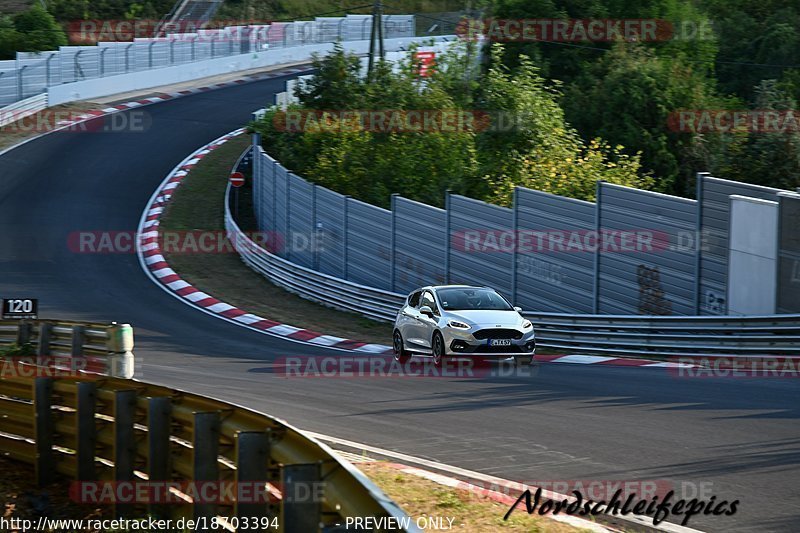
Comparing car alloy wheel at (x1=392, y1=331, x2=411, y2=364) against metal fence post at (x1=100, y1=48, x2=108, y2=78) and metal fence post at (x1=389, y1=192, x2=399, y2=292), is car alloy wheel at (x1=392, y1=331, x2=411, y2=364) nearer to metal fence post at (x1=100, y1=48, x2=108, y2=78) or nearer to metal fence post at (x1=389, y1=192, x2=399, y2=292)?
metal fence post at (x1=389, y1=192, x2=399, y2=292)

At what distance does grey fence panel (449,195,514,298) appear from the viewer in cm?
2414

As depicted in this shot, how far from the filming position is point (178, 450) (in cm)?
964

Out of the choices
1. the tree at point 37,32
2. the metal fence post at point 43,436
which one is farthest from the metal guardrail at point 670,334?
the tree at point 37,32

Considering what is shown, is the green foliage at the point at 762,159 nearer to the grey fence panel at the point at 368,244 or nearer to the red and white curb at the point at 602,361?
the grey fence panel at the point at 368,244

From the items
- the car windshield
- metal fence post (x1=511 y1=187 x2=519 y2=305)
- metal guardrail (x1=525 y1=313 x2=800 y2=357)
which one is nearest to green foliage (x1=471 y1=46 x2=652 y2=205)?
metal fence post (x1=511 y1=187 x2=519 y2=305)

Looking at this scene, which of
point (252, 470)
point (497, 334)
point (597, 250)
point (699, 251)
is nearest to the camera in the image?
point (252, 470)

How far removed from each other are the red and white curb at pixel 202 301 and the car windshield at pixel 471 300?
1.43 m

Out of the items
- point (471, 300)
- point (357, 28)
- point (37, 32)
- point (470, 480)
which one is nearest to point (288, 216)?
point (471, 300)

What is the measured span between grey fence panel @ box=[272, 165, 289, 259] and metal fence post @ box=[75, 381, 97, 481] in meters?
22.9

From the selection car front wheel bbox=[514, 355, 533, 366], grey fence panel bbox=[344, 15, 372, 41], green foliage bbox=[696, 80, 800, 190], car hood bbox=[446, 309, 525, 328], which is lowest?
car front wheel bbox=[514, 355, 533, 366]

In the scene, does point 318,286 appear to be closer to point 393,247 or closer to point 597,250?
point 393,247

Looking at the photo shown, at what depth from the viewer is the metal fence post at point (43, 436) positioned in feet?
37.6

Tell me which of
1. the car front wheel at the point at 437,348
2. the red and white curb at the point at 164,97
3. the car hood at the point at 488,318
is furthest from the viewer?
the red and white curb at the point at 164,97

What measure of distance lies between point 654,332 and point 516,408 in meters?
7.12
